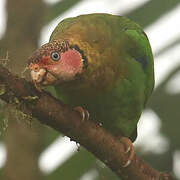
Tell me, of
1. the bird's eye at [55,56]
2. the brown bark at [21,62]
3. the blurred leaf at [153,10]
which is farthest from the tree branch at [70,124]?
the blurred leaf at [153,10]

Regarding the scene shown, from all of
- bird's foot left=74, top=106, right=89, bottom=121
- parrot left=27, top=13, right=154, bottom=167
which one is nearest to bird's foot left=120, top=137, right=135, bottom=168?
parrot left=27, top=13, right=154, bottom=167

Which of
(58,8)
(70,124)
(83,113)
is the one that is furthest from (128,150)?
(58,8)

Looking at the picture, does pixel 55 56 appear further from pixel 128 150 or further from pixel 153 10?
pixel 153 10

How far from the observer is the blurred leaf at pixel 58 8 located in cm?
224

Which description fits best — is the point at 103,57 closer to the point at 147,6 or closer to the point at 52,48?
the point at 52,48

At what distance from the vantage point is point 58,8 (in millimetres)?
2279

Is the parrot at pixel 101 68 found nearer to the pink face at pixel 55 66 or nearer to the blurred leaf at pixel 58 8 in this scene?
the pink face at pixel 55 66

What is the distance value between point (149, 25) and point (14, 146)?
2.31 ft

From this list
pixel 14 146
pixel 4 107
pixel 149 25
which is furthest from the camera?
pixel 149 25

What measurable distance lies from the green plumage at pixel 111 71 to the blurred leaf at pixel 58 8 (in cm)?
15

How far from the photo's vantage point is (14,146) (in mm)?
2068

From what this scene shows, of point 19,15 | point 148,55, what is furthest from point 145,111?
point 19,15

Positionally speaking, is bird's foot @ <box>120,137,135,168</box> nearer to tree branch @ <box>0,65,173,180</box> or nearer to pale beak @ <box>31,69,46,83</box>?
tree branch @ <box>0,65,173,180</box>

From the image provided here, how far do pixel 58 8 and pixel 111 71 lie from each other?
1.65 ft
